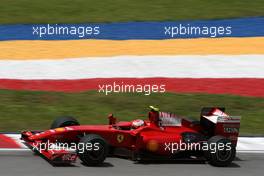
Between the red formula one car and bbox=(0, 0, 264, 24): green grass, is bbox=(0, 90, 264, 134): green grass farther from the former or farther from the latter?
bbox=(0, 0, 264, 24): green grass

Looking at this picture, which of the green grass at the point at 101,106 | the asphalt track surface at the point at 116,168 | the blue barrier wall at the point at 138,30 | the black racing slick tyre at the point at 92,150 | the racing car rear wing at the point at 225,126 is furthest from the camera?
the blue barrier wall at the point at 138,30

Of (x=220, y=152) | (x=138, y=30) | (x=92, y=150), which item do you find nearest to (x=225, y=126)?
(x=220, y=152)

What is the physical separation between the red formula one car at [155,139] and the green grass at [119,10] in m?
13.3

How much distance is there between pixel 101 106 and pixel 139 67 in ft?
14.6

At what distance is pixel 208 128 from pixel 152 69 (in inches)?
344

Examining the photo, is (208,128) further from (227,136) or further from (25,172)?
(25,172)

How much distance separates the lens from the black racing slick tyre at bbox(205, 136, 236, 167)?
36.1 feet

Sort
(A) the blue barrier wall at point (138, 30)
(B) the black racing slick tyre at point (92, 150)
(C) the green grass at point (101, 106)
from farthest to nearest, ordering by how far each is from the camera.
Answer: (A) the blue barrier wall at point (138, 30) < (C) the green grass at point (101, 106) < (B) the black racing slick tyre at point (92, 150)

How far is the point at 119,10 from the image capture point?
25.8m

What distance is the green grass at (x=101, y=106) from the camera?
14.7 m

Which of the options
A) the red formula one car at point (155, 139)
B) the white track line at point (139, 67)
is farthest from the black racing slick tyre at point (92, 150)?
the white track line at point (139, 67)

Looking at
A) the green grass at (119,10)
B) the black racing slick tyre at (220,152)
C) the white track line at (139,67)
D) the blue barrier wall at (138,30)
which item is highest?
the green grass at (119,10)

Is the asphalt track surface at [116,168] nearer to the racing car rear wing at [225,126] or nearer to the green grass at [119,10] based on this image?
the racing car rear wing at [225,126]

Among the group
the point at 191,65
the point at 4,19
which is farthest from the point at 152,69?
the point at 4,19
